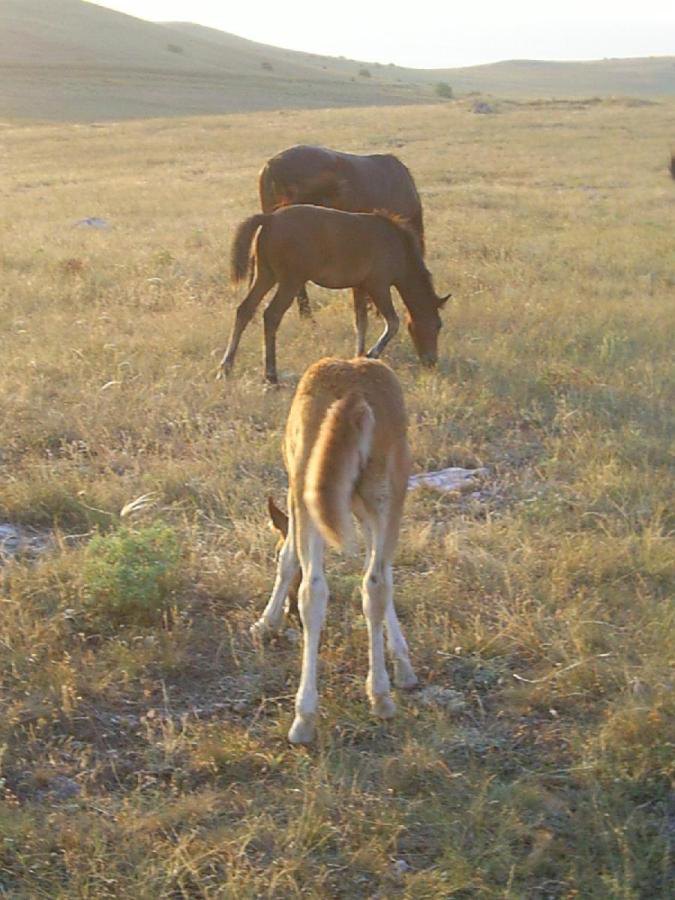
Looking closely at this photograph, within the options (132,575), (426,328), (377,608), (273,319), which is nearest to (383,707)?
(377,608)

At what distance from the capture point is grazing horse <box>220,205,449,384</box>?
8461mm

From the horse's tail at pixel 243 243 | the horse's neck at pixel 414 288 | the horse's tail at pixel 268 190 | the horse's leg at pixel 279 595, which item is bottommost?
the horse's leg at pixel 279 595

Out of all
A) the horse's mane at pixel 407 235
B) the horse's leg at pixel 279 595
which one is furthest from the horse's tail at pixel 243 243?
the horse's leg at pixel 279 595

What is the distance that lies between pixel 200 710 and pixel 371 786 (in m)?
0.78

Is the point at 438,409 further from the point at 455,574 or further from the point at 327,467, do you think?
the point at 327,467

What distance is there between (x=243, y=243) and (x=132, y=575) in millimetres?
4428

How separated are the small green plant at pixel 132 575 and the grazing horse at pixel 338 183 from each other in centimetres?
651

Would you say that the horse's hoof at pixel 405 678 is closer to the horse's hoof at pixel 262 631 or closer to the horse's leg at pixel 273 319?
the horse's hoof at pixel 262 631

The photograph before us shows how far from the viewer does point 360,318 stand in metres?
9.29

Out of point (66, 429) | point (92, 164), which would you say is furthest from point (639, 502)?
point (92, 164)

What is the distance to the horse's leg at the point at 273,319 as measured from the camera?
845cm

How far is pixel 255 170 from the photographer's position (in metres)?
23.6

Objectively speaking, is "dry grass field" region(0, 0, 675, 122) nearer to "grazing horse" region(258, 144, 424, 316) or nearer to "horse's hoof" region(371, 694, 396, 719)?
"grazing horse" region(258, 144, 424, 316)

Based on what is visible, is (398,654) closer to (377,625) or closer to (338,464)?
(377,625)
